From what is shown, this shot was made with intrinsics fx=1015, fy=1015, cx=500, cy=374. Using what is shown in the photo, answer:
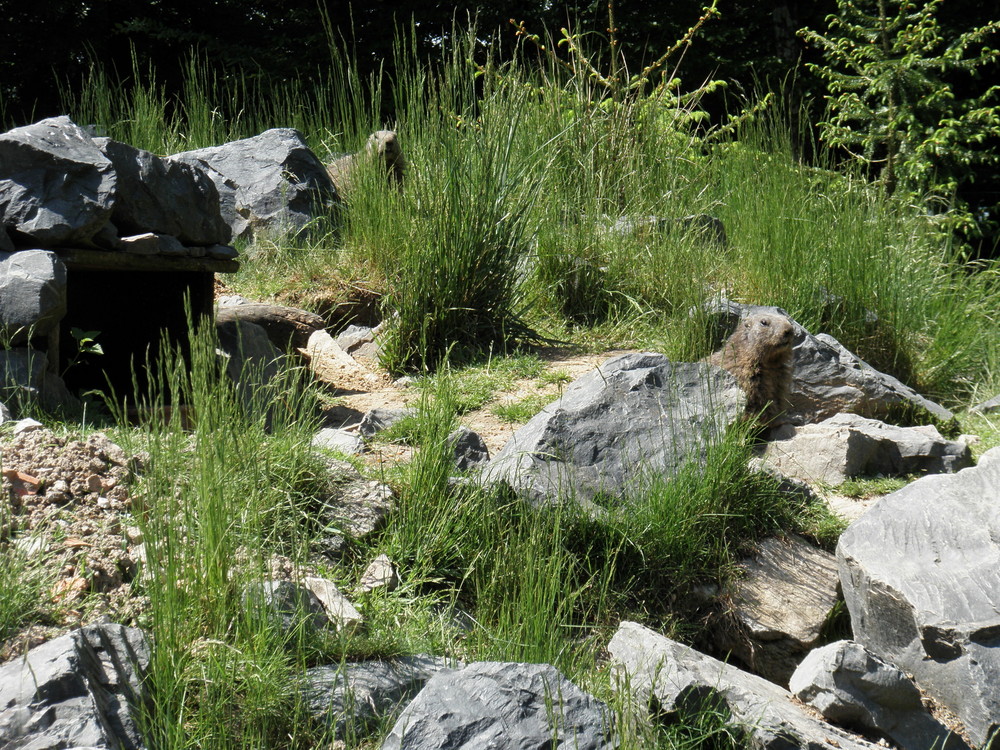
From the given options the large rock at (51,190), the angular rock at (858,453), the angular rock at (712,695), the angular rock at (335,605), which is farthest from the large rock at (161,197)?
the angular rock at (712,695)

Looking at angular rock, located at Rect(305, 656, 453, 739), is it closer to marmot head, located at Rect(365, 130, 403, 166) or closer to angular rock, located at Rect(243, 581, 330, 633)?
angular rock, located at Rect(243, 581, 330, 633)

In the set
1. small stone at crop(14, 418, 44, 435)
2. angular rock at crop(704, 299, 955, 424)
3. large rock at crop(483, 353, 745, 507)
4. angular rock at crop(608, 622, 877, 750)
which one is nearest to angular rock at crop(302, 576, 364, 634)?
angular rock at crop(608, 622, 877, 750)

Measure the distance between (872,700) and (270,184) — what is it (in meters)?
5.63

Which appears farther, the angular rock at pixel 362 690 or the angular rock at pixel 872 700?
the angular rock at pixel 872 700

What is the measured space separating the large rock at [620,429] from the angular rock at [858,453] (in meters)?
0.61

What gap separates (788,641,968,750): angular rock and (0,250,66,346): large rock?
3.18 m

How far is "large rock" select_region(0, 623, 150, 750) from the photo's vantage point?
217 cm

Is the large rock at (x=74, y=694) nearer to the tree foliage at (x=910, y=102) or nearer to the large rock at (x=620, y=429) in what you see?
the large rock at (x=620, y=429)

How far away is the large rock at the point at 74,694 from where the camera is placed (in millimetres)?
2170

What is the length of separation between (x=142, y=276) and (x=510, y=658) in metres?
3.49

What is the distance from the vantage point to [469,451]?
13.4 feet

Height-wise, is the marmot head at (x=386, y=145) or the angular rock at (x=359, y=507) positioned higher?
the marmot head at (x=386, y=145)

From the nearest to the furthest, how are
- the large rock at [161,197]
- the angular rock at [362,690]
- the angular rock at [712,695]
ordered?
1. the angular rock at [362,690]
2. the angular rock at [712,695]
3. the large rock at [161,197]

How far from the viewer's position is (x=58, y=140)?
4.61 meters
